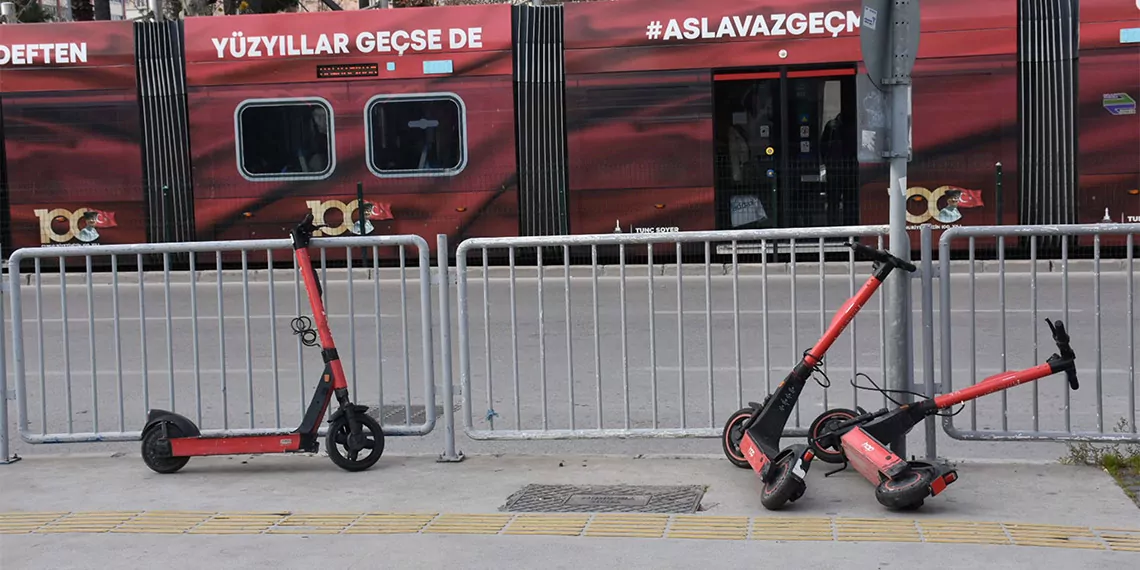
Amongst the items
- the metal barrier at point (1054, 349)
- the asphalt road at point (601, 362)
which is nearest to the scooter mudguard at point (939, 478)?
the metal barrier at point (1054, 349)

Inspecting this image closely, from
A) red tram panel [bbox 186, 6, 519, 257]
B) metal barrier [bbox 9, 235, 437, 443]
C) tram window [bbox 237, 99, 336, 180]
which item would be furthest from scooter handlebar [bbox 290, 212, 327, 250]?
tram window [bbox 237, 99, 336, 180]

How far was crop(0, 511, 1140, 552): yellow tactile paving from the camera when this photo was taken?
5.67 m

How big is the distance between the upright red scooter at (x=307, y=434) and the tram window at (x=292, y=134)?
39.4 feet

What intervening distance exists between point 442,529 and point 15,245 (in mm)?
15410

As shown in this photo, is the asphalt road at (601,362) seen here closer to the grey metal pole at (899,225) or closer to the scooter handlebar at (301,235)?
the grey metal pole at (899,225)

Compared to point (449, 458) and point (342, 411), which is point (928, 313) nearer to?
point (449, 458)

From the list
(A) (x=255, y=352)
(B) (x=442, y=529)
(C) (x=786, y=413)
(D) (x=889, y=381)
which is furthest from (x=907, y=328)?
(A) (x=255, y=352)

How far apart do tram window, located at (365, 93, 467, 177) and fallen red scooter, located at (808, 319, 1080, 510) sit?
41.3 feet

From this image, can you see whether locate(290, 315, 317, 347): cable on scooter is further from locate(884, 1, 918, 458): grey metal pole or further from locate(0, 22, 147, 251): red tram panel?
locate(0, 22, 147, 251): red tram panel

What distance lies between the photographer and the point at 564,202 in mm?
18359

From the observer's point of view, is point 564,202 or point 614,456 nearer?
point 614,456

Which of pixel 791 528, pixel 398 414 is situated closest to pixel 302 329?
pixel 398 414

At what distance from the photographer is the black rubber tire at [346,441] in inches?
283

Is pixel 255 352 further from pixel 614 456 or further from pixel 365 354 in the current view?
pixel 614 456
